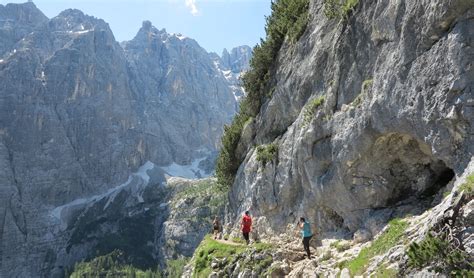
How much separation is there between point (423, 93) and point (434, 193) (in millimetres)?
4613

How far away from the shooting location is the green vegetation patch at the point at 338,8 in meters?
23.7

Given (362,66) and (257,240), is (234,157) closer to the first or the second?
(257,240)

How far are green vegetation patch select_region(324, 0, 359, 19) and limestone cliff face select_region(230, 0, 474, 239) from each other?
1.12 ft

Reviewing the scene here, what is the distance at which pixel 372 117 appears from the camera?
19.4m

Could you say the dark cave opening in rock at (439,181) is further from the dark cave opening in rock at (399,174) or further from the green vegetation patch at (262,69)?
the green vegetation patch at (262,69)

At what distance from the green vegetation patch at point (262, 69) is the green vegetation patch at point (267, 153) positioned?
532cm

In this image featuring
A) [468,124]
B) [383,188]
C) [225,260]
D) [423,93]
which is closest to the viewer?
[468,124]

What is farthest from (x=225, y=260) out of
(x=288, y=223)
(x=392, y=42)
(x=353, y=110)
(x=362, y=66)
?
(x=392, y=42)

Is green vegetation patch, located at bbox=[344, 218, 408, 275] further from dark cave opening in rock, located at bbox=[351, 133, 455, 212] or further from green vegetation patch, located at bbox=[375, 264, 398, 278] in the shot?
dark cave opening in rock, located at bbox=[351, 133, 455, 212]

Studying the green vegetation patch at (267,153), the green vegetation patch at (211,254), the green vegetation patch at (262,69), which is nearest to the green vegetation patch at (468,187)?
the green vegetation patch at (211,254)

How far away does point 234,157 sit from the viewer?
4250 centimetres

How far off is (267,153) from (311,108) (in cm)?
697

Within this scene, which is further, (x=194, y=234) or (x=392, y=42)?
(x=194, y=234)

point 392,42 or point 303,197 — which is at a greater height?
point 392,42
